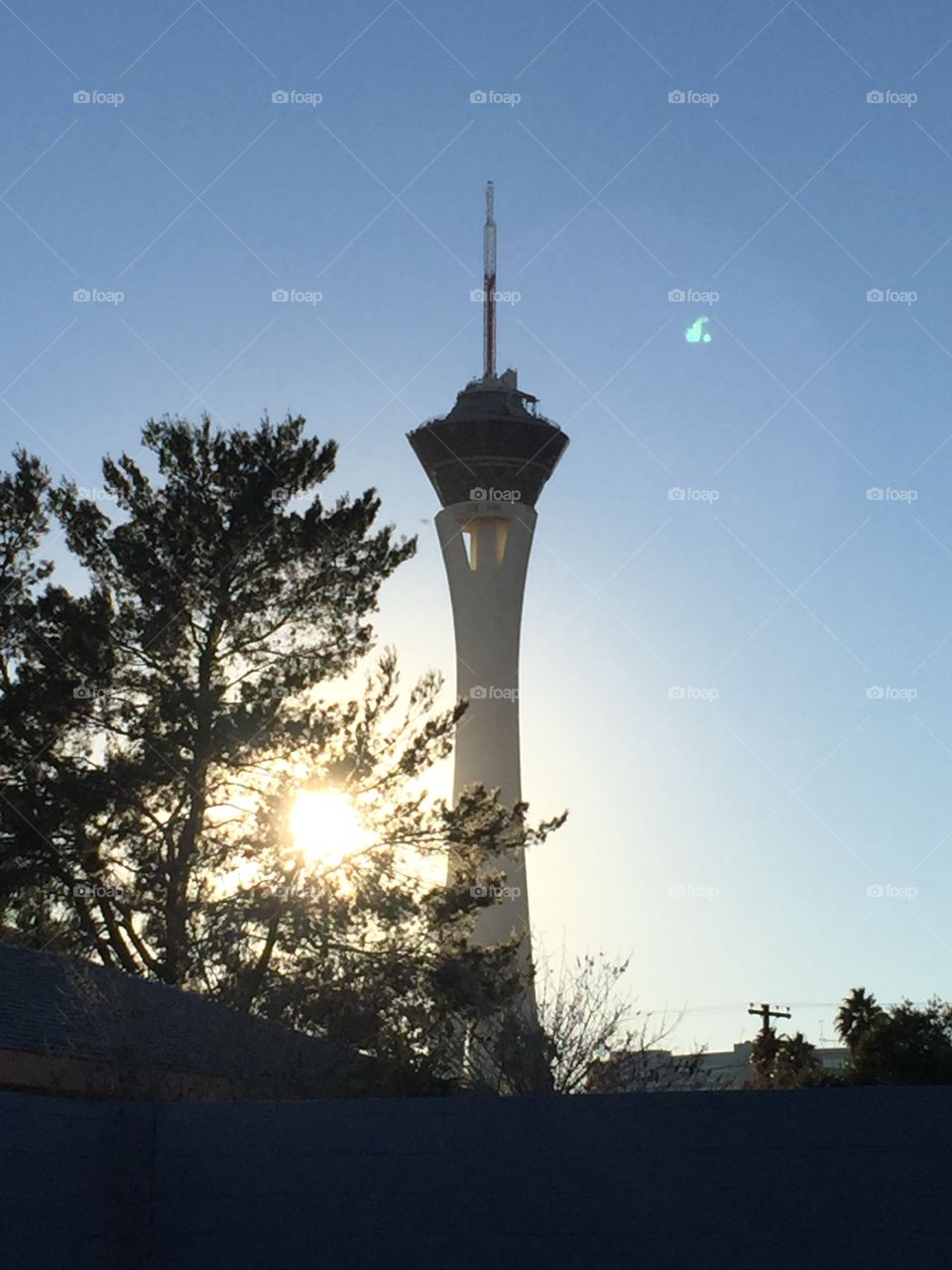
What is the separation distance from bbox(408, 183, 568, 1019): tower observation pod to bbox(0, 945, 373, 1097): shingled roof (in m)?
40.9

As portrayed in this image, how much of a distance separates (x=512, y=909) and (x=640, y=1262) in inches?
2337

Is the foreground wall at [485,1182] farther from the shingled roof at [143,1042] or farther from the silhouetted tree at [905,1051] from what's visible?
the silhouetted tree at [905,1051]

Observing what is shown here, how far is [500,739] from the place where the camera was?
7325 centimetres

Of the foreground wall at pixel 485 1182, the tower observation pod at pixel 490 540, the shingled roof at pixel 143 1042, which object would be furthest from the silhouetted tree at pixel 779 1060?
the foreground wall at pixel 485 1182

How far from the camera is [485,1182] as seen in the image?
14281mm

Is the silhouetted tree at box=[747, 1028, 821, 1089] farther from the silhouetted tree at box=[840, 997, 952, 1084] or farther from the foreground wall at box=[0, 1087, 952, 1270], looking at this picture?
the foreground wall at box=[0, 1087, 952, 1270]

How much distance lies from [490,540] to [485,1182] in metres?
63.5

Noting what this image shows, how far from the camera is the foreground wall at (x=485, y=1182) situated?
13.2 meters

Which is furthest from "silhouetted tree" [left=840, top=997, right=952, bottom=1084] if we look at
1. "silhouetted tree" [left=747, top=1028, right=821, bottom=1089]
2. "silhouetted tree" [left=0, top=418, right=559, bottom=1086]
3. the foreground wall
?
the foreground wall

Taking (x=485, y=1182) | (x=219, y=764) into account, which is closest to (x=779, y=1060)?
(x=219, y=764)

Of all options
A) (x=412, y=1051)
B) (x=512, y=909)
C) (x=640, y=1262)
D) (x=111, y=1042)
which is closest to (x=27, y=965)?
(x=111, y=1042)

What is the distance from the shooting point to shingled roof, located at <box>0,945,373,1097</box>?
22.3m

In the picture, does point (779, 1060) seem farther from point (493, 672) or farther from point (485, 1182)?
point (485, 1182)

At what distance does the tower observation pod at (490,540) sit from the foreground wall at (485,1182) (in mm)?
52029
